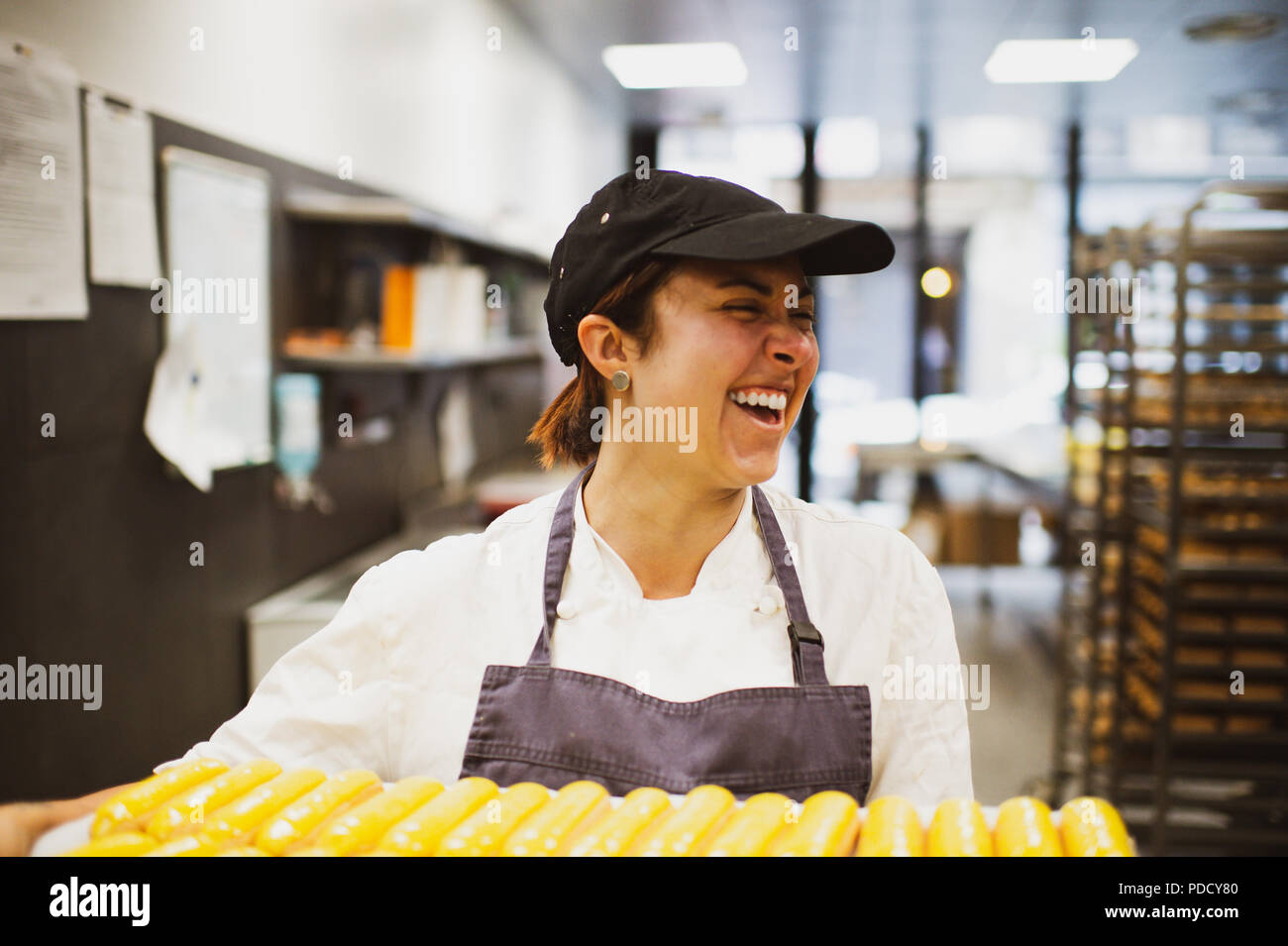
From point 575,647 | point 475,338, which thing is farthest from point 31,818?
point 475,338

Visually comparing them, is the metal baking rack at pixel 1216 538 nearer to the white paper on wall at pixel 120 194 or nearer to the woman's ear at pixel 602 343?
the woman's ear at pixel 602 343

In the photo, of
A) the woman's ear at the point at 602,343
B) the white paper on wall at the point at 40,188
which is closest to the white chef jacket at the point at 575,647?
the woman's ear at the point at 602,343

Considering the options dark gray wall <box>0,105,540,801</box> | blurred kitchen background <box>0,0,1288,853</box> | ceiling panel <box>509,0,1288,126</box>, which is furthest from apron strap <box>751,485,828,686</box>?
ceiling panel <box>509,0,1288,126</box>

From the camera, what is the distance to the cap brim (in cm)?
113

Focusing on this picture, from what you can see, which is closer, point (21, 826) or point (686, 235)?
point (21, 826)

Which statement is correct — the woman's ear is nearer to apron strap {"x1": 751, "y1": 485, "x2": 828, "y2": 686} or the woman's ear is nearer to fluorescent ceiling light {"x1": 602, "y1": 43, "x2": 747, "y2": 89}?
apron strap {"x1": 751, "y1": 485, "x2": 828, "y2": 686}

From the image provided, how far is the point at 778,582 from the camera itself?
1.33 metres

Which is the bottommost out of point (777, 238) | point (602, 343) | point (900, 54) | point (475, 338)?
point (602, 343)

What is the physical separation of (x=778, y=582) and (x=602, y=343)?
409 mm

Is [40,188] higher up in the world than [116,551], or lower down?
higher up

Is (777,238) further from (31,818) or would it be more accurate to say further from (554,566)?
(31,818)

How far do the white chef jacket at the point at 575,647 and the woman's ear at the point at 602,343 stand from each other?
22 cm
